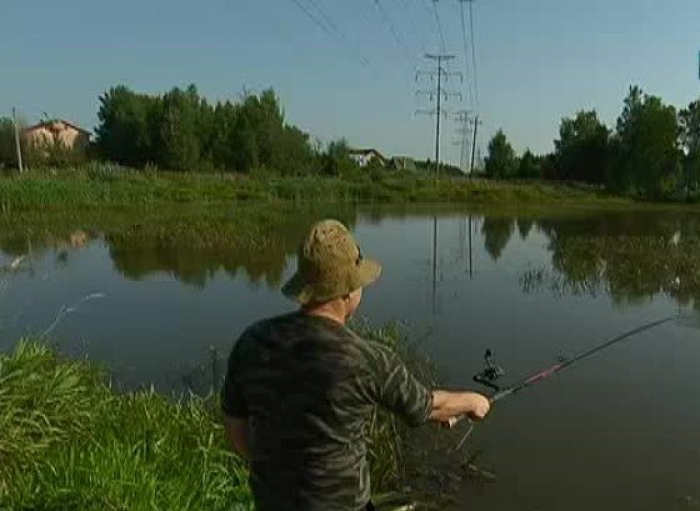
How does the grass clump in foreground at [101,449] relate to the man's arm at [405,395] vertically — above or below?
below

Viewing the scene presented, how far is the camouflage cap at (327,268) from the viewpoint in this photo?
233 centimetres

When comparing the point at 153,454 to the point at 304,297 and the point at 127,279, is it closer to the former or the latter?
the point at 304,297

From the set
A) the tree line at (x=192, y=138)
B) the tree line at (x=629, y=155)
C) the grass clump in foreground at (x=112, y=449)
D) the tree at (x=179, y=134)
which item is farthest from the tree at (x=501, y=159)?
the grass clump in foreground at (x=112, y=449)

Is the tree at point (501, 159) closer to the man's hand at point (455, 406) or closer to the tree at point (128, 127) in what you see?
the tree at point (128, 127)

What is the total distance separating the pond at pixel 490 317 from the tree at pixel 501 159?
1984 inches

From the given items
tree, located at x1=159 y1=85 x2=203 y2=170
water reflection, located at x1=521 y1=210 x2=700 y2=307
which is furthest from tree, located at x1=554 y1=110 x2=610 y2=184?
water reflection, located at x1=521 y1=210 x2=700 y2=307

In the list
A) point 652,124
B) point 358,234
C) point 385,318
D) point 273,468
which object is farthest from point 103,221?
point 652,124

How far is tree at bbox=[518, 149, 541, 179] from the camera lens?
7538 centimetres

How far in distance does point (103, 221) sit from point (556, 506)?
85.0 ft

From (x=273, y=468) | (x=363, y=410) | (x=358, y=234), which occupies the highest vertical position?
(x=363, y=410)

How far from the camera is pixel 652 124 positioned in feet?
218

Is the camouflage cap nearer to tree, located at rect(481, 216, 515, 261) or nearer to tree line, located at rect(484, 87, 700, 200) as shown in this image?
tree, located at rect(481, 216, 515, 261)

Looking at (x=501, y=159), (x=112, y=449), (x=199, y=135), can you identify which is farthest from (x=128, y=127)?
(x=112, y=449)

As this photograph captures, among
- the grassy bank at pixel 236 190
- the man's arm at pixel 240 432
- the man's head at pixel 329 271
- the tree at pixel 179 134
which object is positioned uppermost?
the tree at pixel 179 134
